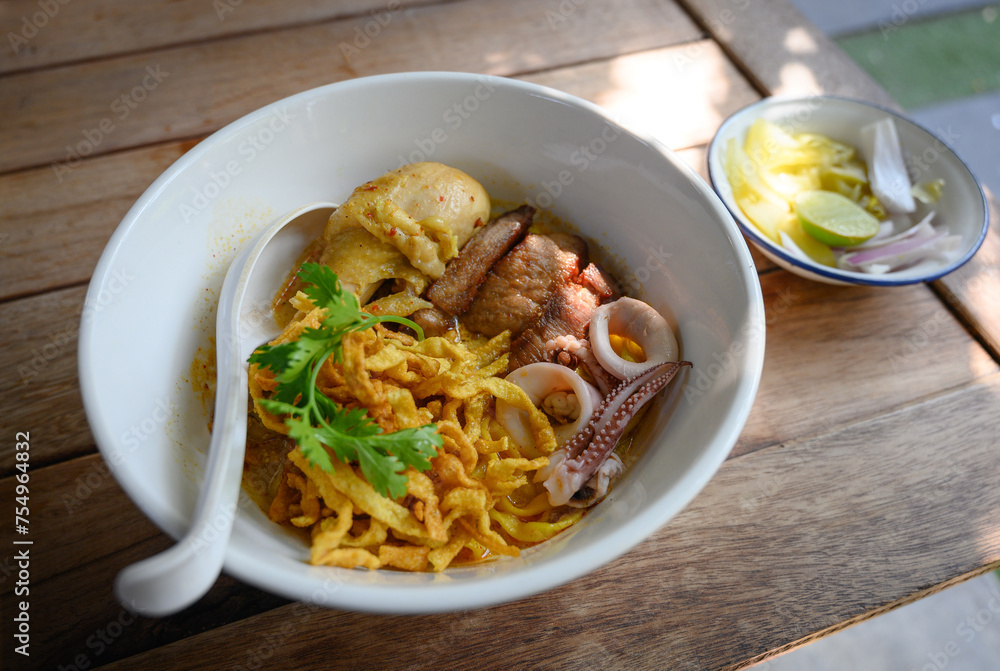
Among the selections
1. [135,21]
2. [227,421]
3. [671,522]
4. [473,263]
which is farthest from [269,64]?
[671,522]

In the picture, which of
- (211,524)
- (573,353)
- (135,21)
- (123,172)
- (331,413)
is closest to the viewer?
(211,524)

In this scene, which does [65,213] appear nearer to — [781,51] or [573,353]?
[573,353]

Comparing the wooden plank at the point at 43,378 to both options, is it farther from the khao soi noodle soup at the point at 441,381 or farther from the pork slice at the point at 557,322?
the pork slice at the point at 557,322

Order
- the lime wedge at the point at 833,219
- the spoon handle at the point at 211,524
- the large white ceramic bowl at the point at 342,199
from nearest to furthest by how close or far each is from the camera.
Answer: the spoon handle at the point at 211,524 < the large white ceramic bowl at the point at 342,199 < the lime wedge at the point at 833,219

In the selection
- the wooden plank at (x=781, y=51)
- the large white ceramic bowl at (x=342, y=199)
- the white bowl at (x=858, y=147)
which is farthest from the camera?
the wooden plank at (x=781, y=51)

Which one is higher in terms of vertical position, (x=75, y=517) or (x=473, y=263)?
(x=473, y=263)

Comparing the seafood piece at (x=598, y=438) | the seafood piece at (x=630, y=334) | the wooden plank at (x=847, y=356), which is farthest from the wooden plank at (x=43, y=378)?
the wooden plank at (x=847, y=356)
